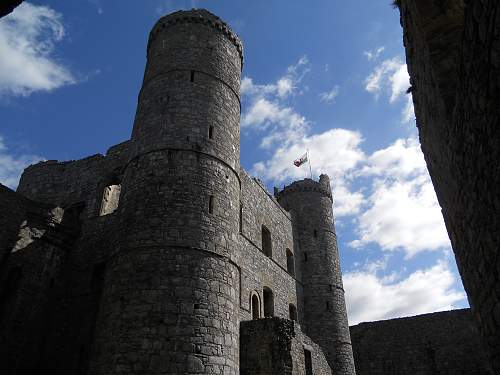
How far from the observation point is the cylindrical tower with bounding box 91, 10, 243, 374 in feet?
27.7

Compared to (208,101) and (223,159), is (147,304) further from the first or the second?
(208,101)

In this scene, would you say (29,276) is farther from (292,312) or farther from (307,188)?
(307,188)

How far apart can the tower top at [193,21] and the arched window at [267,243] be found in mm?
7567

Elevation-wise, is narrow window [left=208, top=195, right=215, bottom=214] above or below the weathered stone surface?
above

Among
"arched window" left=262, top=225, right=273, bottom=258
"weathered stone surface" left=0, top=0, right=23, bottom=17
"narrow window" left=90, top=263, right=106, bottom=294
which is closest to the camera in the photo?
"weathered stone surface" left=0, top=0, right=23, bottom=17

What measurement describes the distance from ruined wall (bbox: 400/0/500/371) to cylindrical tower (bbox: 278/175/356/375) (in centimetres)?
1426

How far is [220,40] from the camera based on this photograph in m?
13.6

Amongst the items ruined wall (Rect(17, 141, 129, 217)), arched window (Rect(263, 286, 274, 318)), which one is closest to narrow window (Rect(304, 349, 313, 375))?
arched window (Rect(263, 286, 274, 318))

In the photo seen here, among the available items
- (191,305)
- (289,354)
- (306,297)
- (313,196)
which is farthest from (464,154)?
(313,196)

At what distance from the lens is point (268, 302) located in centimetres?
1596

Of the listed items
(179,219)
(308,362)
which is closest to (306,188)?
(308,362)

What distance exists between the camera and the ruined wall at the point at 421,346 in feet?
68.7

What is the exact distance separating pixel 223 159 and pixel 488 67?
29.5 feet

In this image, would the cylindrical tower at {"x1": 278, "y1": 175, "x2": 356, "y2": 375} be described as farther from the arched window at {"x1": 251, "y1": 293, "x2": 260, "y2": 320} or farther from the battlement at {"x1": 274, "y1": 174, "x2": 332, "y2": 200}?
the arched window at {"x1": 251, "y1": 293, "x2": 260, "y2": 320}
